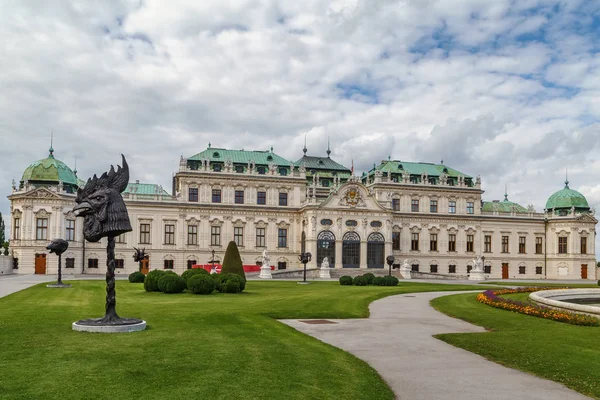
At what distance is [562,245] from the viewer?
82250 mm

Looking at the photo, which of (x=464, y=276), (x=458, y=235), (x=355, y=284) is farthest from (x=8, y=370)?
(x=458, y=235)

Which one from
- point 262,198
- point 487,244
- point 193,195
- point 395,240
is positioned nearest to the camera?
point 193,195

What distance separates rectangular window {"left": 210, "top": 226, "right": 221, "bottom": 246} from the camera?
7331 centimetres

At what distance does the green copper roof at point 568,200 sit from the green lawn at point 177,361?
239 feet

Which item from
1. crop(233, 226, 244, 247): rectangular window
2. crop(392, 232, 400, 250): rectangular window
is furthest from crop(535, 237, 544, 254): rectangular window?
crop(233, 226, 244, 247): rectangular window

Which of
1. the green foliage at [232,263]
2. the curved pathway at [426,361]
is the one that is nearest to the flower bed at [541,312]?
the curved pathway at [426,361]

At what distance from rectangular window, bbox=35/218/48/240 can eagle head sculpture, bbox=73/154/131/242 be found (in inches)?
2065

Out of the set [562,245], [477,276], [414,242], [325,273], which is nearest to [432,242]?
[414,242]

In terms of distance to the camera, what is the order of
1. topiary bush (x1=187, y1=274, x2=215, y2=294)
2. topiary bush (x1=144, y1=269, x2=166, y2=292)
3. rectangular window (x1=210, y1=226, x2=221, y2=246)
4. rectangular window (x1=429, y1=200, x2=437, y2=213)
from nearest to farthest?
topiary bush (x1=187, y1=274, x2=215, y2=294) < topiary bush (x1=144, y1=269, x2=166, y2=292) < rectangular window (x1=210, y1=226, x2=221, y2=246) < rectangular window (x1=429, y1=200, x2=437, y2=213)

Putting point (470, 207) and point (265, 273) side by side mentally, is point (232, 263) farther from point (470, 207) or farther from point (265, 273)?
point (470, 207)

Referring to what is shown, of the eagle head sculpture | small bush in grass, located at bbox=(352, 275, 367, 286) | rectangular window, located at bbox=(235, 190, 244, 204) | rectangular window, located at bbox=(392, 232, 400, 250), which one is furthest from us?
rectangular window, located at bbox=(392, 232, 400, 250)

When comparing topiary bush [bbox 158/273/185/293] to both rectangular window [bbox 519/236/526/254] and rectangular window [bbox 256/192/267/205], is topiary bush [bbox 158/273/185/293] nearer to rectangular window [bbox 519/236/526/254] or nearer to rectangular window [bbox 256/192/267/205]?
rectangular window [bbox 256/192/267/205]

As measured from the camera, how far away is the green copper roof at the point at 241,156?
74688mm

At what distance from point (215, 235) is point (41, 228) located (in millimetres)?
20075
